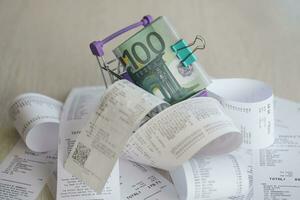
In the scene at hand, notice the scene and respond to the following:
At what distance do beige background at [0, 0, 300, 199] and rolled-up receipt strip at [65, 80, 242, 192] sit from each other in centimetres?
25

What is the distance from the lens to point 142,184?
2.77 ft

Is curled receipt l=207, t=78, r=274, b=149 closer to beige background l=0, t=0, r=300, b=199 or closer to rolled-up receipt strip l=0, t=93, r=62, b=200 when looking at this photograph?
beige background l=0, t=0, r=300, b=199

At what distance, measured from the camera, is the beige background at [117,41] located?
3.77 ft

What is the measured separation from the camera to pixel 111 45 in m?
1.29

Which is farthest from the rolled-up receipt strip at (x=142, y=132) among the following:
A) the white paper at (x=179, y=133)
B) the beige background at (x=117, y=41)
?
the beige background at (x=117, y=41)

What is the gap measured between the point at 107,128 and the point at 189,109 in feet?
0.45

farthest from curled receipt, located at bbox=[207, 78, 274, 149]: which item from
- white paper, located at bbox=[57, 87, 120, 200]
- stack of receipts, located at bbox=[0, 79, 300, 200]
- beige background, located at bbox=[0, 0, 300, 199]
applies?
white paper, located at bbox=[57, 87, 120, 200]

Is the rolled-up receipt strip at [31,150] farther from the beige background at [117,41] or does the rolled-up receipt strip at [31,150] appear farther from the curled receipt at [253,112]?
the curled receipt at [253,112]

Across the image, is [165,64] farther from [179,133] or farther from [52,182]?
[52,182]

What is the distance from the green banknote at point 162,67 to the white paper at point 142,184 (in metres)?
0.14

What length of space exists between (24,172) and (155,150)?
0.89 ft

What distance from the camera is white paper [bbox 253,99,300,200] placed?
2.66 ft

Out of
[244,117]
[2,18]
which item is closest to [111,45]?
[2,18]

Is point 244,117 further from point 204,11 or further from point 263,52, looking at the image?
point 204,11
